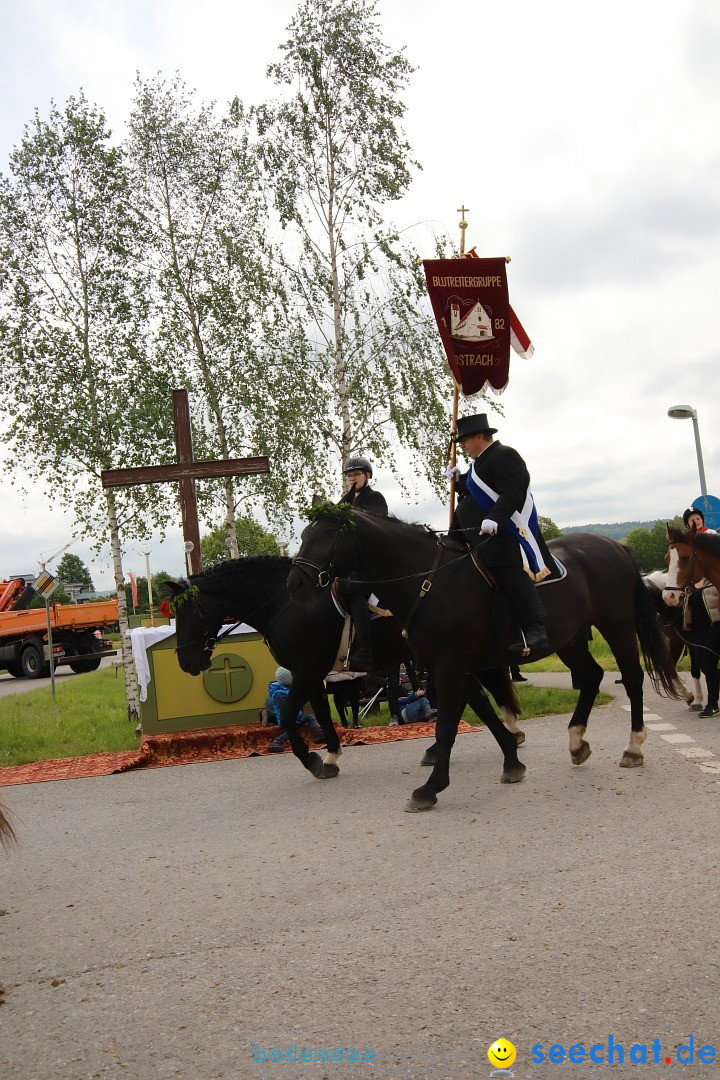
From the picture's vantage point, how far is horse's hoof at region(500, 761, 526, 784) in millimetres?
7531

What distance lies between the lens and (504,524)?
7.02 meters

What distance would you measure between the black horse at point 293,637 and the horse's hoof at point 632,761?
2.92 feet

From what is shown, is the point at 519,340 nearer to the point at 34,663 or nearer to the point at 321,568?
the point at 321,568

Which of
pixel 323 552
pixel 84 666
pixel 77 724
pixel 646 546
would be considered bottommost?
pixel 84 666

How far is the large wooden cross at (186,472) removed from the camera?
13.6 m

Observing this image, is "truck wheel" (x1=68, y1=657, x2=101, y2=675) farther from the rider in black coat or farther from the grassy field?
the rider in black coat

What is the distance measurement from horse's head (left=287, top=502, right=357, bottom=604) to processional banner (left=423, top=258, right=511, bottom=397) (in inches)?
124

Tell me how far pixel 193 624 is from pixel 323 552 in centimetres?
245

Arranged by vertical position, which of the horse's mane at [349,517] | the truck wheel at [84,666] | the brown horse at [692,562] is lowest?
the truck wheel at [84,666]

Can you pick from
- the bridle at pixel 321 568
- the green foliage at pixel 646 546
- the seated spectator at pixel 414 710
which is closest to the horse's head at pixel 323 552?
the bridle at pixel 321 568

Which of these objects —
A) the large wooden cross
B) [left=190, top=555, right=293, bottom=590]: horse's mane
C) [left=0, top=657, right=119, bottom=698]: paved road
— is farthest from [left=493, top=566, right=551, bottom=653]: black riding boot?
[left=0, top=657, right=119, bottom=698]: paved road

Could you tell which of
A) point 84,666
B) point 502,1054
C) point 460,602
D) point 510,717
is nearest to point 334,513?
point 460,602

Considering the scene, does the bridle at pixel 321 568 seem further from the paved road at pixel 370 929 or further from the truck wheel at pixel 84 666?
the truck wheel at pixel 84 666

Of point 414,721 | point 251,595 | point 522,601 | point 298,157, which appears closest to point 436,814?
point 522,601
